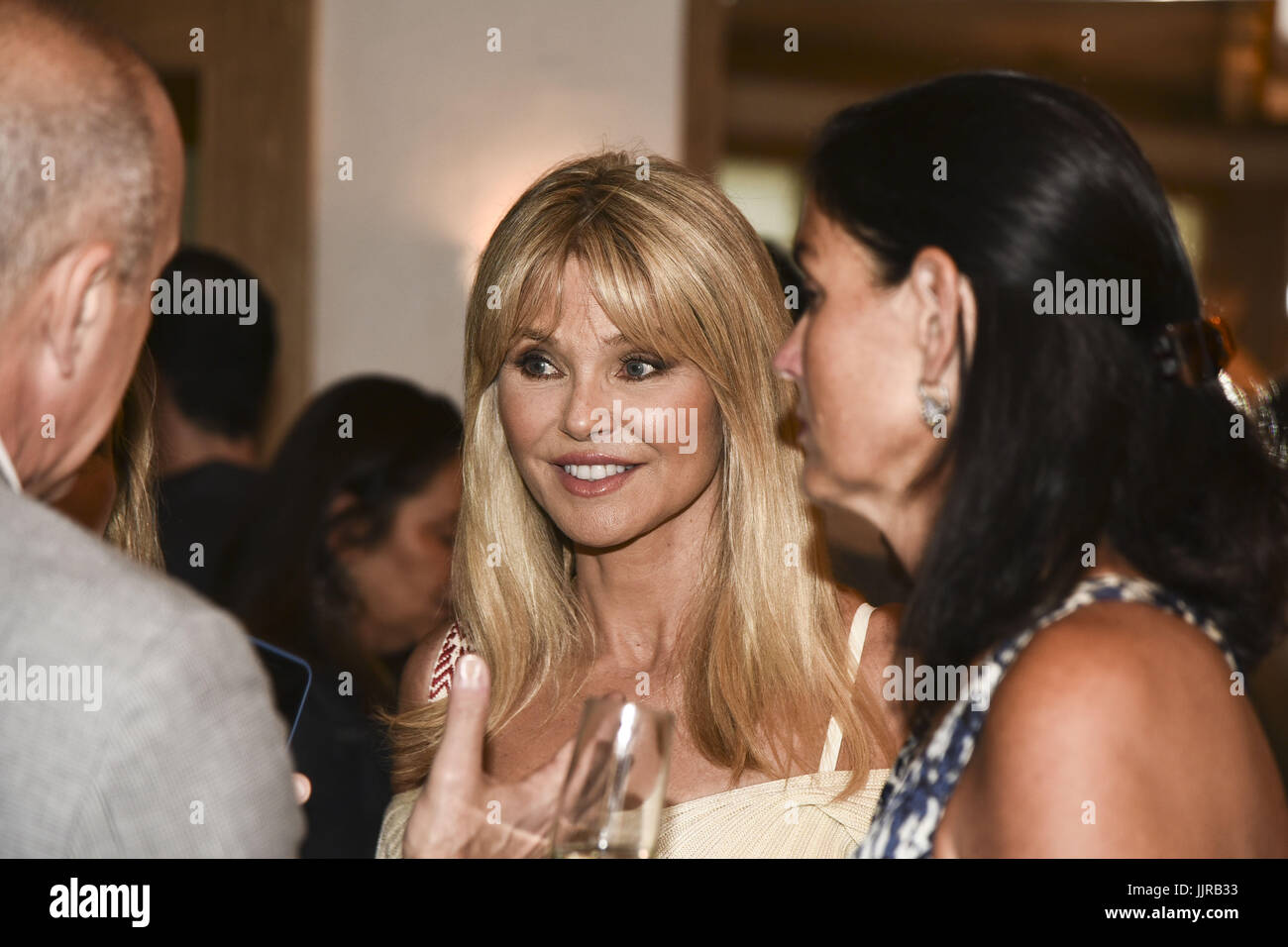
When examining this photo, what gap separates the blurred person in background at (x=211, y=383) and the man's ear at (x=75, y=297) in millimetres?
1958

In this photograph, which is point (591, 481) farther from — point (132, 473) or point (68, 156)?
point (68, 156)

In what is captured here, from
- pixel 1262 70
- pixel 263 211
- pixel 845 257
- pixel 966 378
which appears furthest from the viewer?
pixel 1262 70

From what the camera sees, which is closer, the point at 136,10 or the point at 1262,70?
the point at 136,10

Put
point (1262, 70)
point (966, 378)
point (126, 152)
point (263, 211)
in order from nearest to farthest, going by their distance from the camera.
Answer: point (126, 152) < point (966, 378) < point (263, 211) < point (1262, 70)

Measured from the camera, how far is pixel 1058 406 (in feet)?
3.78

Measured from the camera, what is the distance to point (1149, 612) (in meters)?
1.14

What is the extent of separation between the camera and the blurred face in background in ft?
9.84

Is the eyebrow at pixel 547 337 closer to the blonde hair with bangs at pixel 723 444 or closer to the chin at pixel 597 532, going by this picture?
the blonde hair with bangs at pixel 723 444

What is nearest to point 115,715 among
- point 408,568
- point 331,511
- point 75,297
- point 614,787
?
point 75,297

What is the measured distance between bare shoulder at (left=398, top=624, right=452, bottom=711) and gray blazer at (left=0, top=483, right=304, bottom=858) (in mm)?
1304

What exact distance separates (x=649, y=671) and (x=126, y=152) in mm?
1234

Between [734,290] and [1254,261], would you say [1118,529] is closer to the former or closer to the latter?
[734,290]

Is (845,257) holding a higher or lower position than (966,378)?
higher

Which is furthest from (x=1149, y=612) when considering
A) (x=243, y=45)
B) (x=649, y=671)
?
(x=243, y=45)
